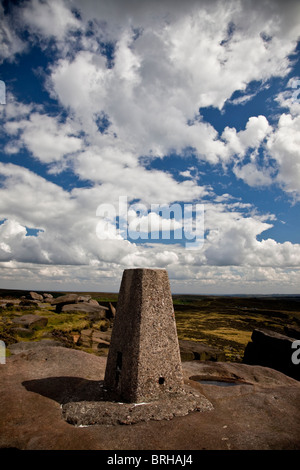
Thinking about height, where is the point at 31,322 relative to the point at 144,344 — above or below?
below

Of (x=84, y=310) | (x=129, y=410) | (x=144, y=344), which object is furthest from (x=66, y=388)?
(x=84, y=310)

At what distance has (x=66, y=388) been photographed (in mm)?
9133

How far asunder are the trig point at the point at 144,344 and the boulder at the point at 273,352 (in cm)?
1009

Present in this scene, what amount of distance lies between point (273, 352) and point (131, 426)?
1325cm

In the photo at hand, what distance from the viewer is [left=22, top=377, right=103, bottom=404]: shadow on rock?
8.27m

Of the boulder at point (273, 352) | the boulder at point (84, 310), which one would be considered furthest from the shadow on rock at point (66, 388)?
the boulder at point (84, 310)

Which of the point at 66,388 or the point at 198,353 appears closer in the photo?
the point at 66,388

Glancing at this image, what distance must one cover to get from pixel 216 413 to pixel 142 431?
2.48 meters

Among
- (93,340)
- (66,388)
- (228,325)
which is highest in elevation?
(66,388)

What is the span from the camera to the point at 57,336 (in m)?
19.7

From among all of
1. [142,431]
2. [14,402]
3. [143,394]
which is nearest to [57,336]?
[14,402]

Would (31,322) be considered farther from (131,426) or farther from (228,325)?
(228,325)
